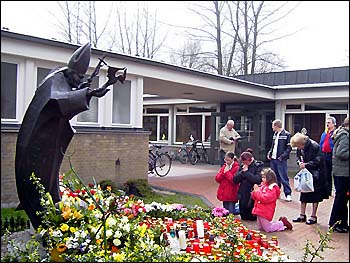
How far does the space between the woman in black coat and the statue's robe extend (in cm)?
288

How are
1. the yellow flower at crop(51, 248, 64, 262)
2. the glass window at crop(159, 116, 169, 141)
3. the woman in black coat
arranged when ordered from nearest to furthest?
the yellow flower at crop(51, 248, 64, 262)
the woman in black coat
the glass window at crop(159, 116, 169, 141)

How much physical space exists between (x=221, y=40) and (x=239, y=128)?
39.1 ft

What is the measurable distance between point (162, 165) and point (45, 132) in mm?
8340

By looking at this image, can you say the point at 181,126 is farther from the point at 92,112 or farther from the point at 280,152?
the point at 280,152

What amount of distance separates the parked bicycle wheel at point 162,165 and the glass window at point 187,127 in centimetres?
439

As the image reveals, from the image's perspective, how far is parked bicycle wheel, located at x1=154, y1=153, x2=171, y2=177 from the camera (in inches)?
427

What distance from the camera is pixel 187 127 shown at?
1634cm

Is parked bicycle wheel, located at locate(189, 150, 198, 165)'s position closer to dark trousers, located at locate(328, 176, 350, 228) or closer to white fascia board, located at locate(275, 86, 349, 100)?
white fascia board, located at locate(275, 86, 349, 100)

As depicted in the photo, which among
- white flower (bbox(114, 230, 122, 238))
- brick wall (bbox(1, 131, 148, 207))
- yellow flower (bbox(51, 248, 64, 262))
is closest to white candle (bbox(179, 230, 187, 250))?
white flower (bbox(114, 230, 122, 238))

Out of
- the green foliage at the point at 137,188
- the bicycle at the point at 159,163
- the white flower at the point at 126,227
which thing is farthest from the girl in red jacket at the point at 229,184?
the bicycle at the point at 159,163

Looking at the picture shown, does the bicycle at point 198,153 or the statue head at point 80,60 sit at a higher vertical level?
the statue head at point 80,60

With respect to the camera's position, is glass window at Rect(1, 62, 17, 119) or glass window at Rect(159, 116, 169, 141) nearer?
glass window at Rect(1, 62, 17, 119)

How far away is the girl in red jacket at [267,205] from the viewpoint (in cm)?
450

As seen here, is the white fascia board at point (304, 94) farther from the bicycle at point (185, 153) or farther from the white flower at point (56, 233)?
the white flower at point (56, 233)
